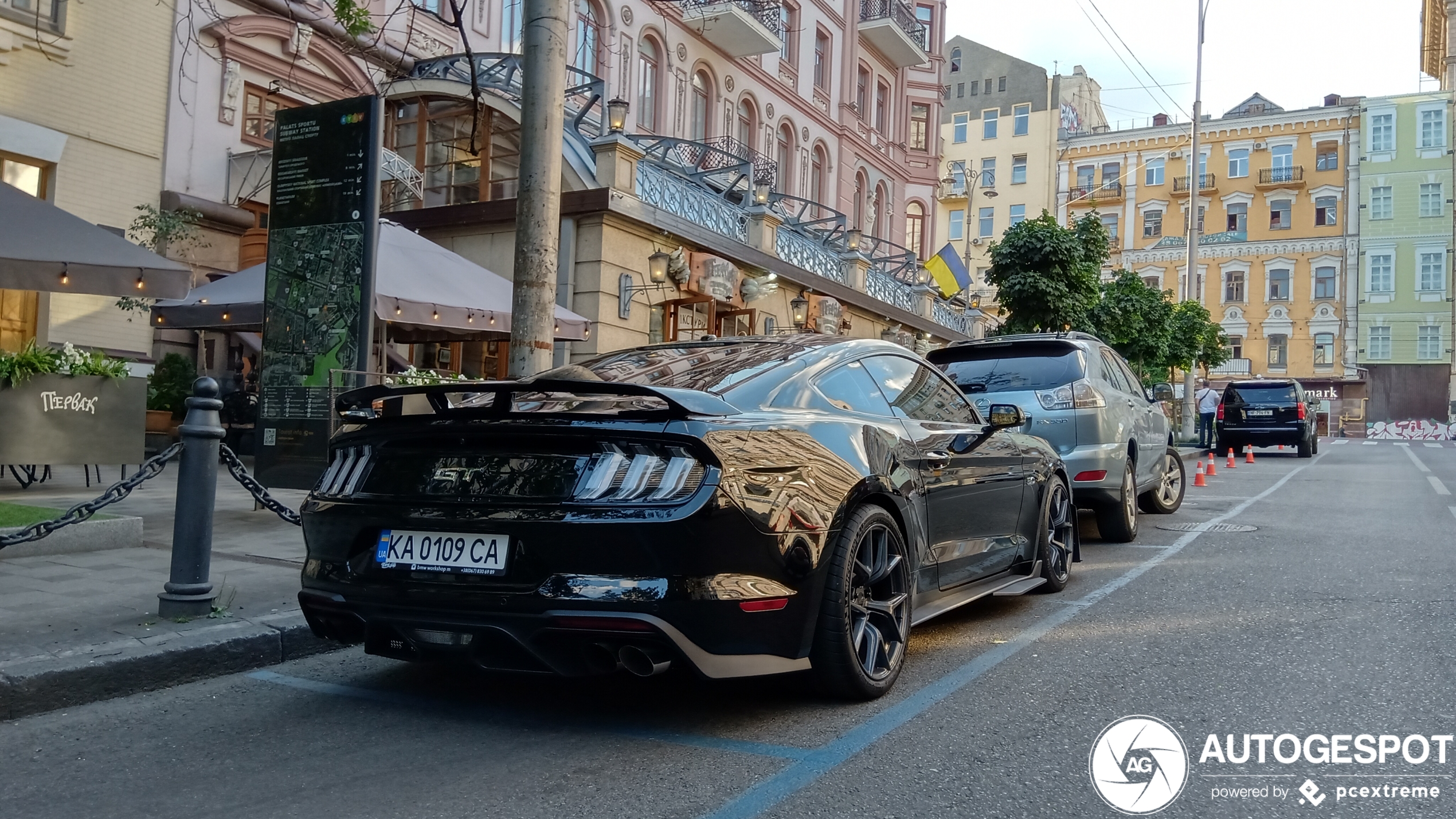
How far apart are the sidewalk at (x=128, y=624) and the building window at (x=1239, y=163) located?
211 ft

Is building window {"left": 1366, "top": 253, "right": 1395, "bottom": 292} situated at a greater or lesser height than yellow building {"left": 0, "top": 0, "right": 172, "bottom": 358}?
greater

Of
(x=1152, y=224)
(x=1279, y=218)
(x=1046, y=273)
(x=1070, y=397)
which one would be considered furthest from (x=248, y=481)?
(x=1279, y=218)

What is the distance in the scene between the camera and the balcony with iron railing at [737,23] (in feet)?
74.5

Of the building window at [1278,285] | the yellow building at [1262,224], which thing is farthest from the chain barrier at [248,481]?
the building window at [1278,285]

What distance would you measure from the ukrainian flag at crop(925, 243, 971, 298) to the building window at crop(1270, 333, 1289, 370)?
3958cm

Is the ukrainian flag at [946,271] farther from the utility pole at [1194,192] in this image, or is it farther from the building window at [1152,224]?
the building window at [1152,224]

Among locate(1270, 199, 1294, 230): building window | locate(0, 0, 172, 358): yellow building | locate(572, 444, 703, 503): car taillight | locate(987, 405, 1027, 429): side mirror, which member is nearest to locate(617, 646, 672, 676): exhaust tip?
locate(572, 444, 703, 503): car taillight

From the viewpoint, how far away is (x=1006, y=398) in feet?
28.5

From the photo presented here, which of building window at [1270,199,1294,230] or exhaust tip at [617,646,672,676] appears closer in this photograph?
exhaust tip at [617,646,672,676]

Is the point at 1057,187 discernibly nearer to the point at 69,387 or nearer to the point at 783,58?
the point at 783,58

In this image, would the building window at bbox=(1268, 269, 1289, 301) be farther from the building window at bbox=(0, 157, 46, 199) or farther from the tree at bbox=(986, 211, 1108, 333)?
the building window at bbox=(0, 157, 46, 199)

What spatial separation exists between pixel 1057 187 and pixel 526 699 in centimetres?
6646

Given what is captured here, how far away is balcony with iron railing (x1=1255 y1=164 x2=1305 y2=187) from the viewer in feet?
197

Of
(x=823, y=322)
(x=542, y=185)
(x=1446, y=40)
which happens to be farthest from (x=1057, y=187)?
(x=542, y=185)
